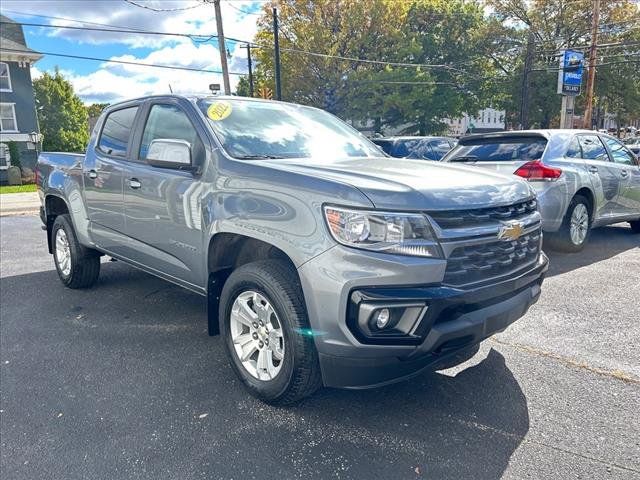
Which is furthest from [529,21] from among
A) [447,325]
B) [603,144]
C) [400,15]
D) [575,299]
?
[447,325]

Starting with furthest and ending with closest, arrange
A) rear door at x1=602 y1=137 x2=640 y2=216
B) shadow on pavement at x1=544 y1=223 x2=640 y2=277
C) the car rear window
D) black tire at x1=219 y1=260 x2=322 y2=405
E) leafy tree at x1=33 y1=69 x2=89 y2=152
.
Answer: leafy tree at x1=33 y1=69 x2=89 y2=152, rear door at x1=602 y1=137 x2=640 y2=216, the car rear window, shadow on pavement at x1=544 y1=223 x2=640 y2=277, black tire at x1=219 y1=260 x2=322 y2=405

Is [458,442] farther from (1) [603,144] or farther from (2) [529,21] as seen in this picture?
(2) [529,21]

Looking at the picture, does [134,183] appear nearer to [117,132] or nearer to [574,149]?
[117,132]

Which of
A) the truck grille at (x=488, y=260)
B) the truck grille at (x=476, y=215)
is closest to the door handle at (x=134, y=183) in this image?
the truck grille at (x=476, y=215)

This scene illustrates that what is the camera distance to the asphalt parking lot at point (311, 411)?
2389 mm

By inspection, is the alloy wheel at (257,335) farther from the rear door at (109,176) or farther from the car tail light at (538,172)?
the car tail light at (538,172)

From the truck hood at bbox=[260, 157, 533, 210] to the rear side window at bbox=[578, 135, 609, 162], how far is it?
418 cm

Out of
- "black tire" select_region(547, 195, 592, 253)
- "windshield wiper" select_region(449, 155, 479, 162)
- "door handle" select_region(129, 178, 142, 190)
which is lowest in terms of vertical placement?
"black tire" select_region(547, 195, 592, 253)

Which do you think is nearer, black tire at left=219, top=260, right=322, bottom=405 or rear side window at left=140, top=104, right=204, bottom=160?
black tire at left=219, top=260, right=322, bottom=405

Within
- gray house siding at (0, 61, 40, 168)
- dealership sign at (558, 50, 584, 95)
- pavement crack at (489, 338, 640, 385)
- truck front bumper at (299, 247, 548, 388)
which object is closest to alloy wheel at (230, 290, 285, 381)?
truck front bumper at (299, 247, 548, 388)

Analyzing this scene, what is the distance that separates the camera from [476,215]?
2553 mm

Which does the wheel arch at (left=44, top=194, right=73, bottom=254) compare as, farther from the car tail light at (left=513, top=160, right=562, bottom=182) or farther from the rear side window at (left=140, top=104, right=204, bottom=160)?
the car tail light at (left=513, top=160, right=562, bottom=182)

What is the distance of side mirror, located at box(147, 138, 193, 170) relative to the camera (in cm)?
319

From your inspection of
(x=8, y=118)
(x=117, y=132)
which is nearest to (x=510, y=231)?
(x=117, y=132)
